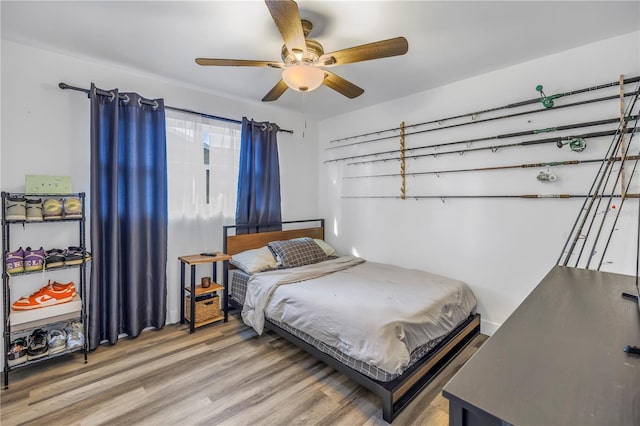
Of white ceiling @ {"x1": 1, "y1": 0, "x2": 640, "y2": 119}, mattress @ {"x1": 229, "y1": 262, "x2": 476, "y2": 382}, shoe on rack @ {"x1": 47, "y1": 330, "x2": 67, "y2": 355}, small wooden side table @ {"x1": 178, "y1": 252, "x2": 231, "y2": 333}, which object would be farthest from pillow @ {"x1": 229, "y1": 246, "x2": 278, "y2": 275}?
white ceiling @ {"x1": 1, "y1": 0, "x2": 640, "y2": 119}

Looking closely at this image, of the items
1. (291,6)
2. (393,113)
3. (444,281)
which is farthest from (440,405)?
(393,113)

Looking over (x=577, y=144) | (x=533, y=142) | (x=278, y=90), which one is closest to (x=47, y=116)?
(x=278, y=90)

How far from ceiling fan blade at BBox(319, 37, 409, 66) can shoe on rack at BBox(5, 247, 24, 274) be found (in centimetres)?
252

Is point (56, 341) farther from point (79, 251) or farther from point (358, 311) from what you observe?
point (358, 311)

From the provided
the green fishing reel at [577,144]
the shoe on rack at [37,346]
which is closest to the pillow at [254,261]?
the shoe on rack at [37,346]

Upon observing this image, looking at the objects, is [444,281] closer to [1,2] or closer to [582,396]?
[582,396]

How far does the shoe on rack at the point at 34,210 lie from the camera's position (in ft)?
7.07

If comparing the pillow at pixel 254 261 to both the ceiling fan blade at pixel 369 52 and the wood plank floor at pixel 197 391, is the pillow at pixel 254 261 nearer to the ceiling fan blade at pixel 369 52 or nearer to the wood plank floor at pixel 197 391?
the wood plank floor at pixel 197 391

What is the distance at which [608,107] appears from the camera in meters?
2.22

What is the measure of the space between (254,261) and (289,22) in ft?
7.47

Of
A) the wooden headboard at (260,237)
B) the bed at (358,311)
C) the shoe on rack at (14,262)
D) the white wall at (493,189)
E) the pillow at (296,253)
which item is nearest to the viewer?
the bed at (358,311)

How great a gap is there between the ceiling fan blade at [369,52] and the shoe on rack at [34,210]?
2318 mm

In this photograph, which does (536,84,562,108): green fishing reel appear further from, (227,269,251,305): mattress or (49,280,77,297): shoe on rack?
(49,280,77,297): shoe on rack

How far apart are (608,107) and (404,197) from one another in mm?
1806
